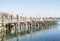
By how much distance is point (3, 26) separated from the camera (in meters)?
35.2

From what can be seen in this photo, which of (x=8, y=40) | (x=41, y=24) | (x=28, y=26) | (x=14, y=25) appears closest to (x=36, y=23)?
(x=41, y=24)

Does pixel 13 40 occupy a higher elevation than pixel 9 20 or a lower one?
lower

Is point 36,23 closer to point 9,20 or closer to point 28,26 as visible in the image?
point 28,26

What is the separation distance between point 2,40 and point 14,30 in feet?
41.4

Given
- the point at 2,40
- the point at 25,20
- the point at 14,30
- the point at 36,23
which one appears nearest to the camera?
the point at 2,40

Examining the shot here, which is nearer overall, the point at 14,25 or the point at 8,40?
the point at 8,40

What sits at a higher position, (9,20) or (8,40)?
(9,20)

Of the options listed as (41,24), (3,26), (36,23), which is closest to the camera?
(3,26)

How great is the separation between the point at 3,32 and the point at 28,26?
52.4ft

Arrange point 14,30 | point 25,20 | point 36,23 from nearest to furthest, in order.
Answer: point 14,30 < point 25,20 < point 36,23

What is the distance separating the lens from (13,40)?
28.4m

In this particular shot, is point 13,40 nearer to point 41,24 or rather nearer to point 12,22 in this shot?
point 12,22

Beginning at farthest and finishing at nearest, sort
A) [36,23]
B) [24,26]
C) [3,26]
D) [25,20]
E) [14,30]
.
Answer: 1. [36,23]
2. [24,26]
3. [25,20]
4. [14,30]
5. [3,26]

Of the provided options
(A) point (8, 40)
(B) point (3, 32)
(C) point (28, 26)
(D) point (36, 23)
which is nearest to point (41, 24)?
(D) point (36, 23)
